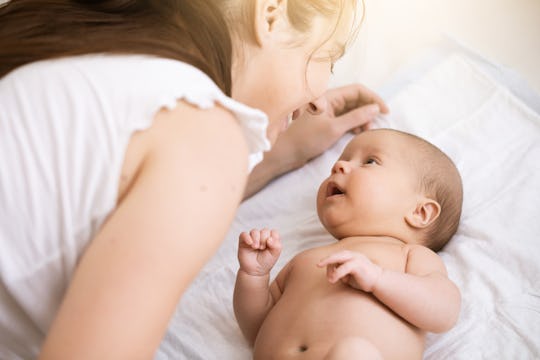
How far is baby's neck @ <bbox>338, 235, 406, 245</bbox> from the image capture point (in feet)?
3.63

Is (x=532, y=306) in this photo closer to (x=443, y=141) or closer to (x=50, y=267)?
(x=443, y=141)

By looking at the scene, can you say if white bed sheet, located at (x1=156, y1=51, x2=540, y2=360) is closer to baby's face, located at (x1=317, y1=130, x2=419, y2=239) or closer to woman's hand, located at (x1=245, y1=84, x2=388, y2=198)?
woman's hand, located at (x1=245, y1=84, x2=388, y2=198)

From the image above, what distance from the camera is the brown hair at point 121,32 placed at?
27.5 inches

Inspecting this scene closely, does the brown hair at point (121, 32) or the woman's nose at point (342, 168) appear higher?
the brown hair at point (121, 32)

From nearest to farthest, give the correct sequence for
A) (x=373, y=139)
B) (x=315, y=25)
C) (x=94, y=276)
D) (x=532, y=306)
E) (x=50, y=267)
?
(x=94, y=276) < (x=50, y=267) < (x=315, y=25) < (x=532, y=306) < (x=373, y=139)

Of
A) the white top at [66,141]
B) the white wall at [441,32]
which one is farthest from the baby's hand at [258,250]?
the white wall at [441,32]

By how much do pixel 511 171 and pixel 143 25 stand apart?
896mm

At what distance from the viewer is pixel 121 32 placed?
0.71 meters

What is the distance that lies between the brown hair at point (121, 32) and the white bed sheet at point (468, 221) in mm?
504

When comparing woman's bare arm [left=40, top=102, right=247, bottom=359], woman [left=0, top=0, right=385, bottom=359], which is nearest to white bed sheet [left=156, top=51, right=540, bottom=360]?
woman [left=0, top=0, right=385, bottom=359]

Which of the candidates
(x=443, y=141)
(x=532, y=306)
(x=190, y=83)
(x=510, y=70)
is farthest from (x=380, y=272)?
(x=510, y=70)

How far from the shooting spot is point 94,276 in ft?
1.87

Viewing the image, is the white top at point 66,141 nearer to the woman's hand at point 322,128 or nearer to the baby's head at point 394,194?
the baby's head at point 394,194

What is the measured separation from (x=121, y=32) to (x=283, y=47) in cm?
22
